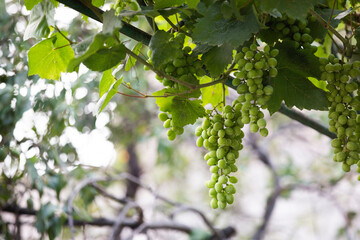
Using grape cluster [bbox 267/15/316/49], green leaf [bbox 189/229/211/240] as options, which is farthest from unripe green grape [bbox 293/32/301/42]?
green leaf [bbox 189/229/211/240]

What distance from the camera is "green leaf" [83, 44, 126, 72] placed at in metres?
0.33

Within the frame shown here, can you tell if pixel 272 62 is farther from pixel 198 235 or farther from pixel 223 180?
pixel 198 235

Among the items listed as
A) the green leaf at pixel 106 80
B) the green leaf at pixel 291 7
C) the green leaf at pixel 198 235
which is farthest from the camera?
the green leaf at pixel 198 235

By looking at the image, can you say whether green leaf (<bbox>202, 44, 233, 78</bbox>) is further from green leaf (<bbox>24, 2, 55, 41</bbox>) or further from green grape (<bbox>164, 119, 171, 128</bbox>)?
green leaf (<bbox>24, 2, 55, 41</bbox>)

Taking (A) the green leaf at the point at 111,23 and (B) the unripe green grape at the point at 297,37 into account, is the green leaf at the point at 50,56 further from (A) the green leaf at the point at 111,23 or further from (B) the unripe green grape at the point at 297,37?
(B) the unripe green grape at the point at 297,37

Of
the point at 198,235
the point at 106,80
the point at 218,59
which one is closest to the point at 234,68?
the point at 218,59

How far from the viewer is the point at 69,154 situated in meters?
1.21

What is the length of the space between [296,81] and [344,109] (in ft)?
0.19

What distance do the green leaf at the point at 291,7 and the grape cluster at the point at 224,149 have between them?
12cm

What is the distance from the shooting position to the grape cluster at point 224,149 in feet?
1.26

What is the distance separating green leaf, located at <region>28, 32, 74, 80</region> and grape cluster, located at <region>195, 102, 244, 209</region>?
0.68 ft

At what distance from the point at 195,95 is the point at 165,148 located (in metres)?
1.41

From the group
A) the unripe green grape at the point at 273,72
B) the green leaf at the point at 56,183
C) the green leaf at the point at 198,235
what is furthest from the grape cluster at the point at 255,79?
the green leaf at the point at 198,235

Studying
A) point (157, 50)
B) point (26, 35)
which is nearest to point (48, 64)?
point (26, 35)
